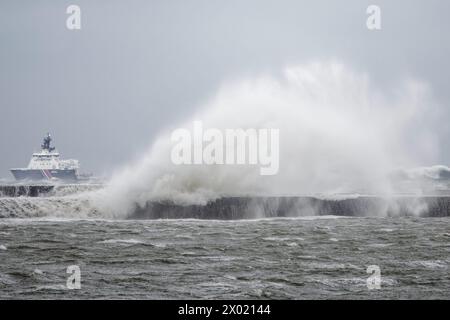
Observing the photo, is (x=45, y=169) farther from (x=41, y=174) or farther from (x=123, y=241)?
(x=123, y=241)

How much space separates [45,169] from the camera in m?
135

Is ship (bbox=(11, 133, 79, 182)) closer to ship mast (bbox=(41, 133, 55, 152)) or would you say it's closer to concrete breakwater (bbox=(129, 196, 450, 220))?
ship mast (bbox=(41, 133, 55, 152))

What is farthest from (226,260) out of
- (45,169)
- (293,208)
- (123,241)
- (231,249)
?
(45,169)

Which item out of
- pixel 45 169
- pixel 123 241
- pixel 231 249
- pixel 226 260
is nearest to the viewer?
pixel 226 260

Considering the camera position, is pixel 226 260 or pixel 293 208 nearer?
pixel 226 260

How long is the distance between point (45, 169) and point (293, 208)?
10863 cm

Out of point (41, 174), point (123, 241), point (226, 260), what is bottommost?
point (226, 260)

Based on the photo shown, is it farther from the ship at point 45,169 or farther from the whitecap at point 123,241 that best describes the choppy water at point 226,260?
the ship at point 45,169

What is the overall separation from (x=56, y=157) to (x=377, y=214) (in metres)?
113

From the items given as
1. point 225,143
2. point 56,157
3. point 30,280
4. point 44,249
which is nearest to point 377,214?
point 225,143

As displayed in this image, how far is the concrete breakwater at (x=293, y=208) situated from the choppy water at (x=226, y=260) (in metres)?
5.23

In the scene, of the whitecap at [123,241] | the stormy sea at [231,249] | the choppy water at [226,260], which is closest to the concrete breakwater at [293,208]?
the stormy sea at [231,249]

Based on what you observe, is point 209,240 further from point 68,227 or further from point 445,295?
point 445,295

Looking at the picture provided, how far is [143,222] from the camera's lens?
31.4 metres
